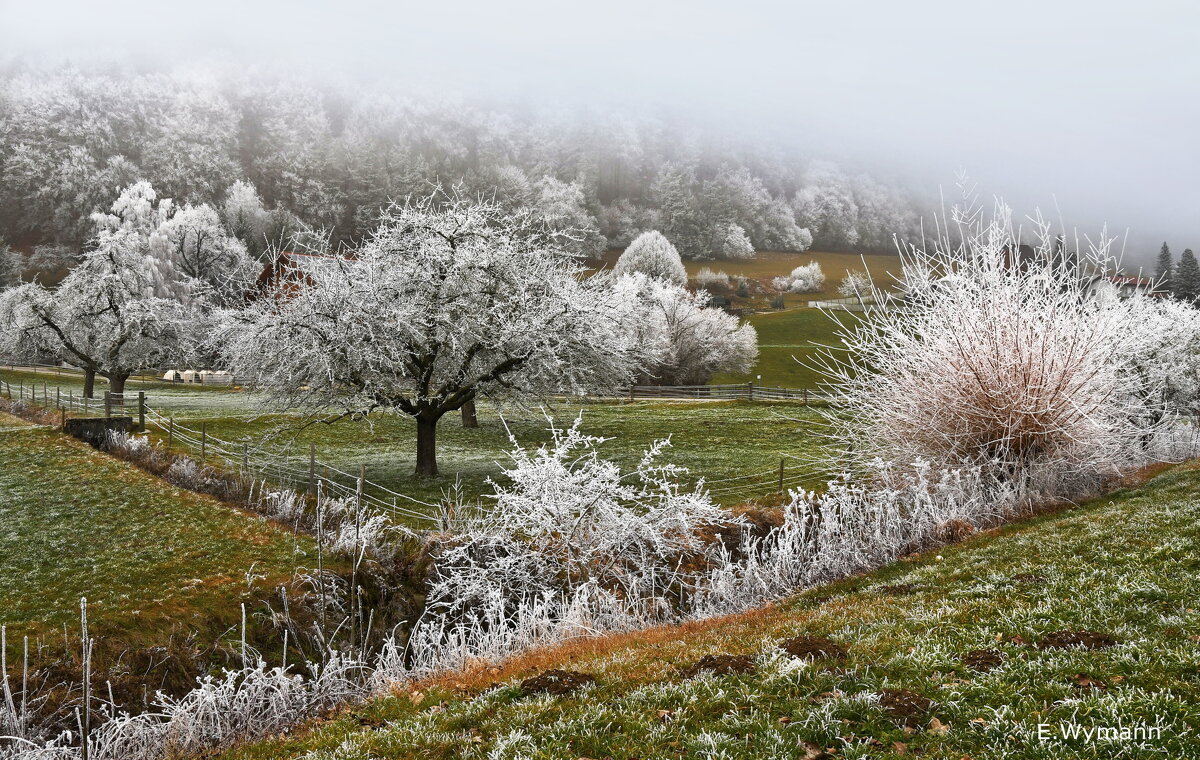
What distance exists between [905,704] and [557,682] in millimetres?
3372

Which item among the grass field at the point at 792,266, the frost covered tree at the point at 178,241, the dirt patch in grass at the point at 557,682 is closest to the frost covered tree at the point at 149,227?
the frost covered tree at the point at 178,241

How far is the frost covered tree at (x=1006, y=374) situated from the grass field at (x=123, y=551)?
43.1ft

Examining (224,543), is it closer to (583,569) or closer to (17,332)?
(583,569)

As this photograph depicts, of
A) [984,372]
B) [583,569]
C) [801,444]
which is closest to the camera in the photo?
[583,569]

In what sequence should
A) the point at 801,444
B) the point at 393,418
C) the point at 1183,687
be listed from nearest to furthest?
the point at 1183,687 → the point at 801,444 → the point at 393,418

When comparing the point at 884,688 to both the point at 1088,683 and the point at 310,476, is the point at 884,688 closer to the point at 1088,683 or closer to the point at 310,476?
the point at 1088,683

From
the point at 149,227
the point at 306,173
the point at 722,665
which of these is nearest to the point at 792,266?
the point at 306,173

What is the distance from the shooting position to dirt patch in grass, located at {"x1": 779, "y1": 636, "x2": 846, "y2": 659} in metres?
7.40

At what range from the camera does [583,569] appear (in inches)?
559

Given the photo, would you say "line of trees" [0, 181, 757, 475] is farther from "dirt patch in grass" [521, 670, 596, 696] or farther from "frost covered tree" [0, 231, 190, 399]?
"frost covered tree" [0, 231, 190, 399]

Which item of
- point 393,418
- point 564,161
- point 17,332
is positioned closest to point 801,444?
point 393,418

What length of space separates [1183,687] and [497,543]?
36.7 feet

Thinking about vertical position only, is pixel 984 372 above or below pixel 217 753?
above

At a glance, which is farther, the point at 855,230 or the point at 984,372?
the point at 855,230
